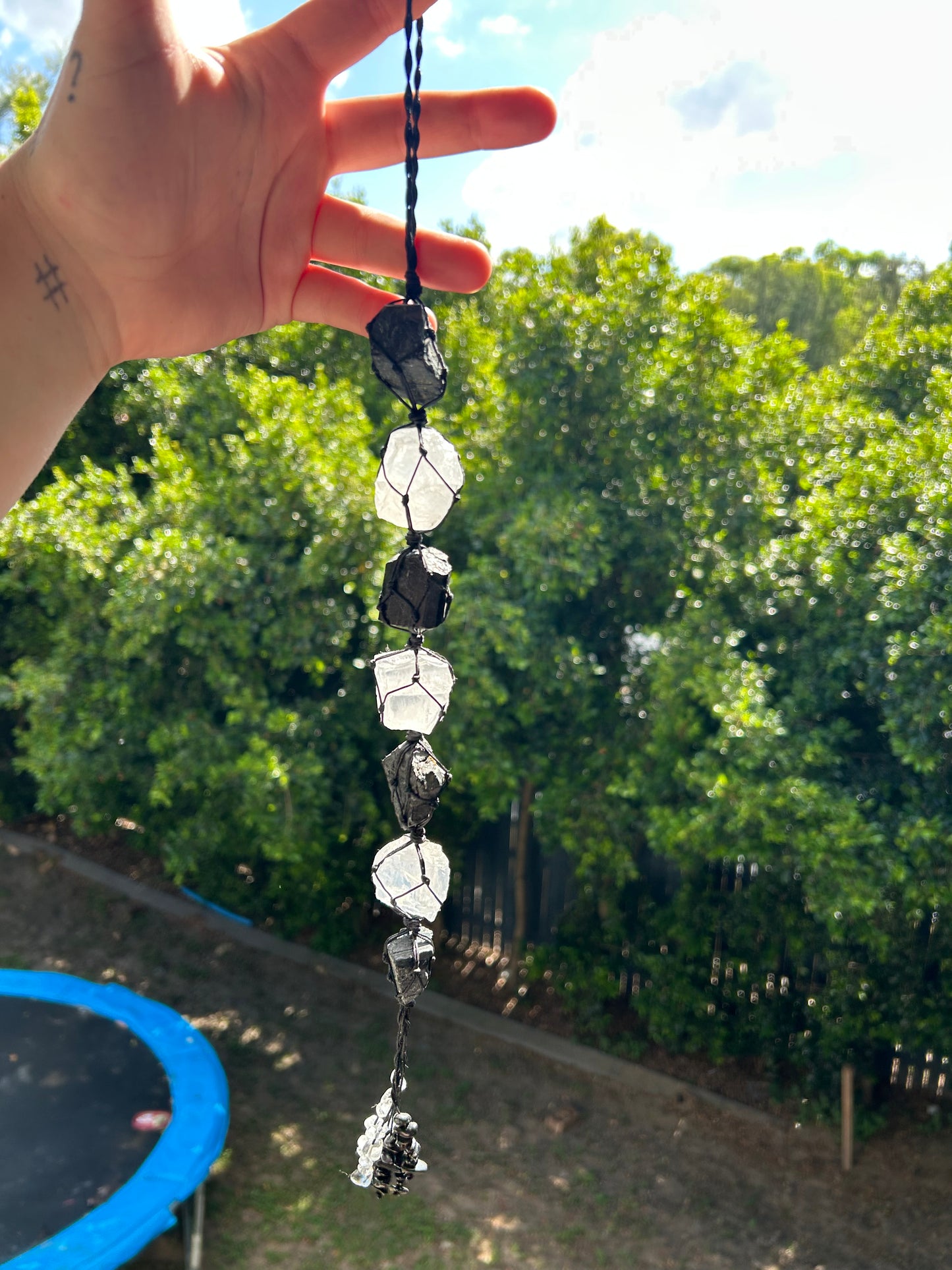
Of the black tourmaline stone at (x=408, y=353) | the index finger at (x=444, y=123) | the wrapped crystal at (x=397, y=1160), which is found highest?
the index finger at (x=444, y=123)

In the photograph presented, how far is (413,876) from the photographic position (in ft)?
4.20

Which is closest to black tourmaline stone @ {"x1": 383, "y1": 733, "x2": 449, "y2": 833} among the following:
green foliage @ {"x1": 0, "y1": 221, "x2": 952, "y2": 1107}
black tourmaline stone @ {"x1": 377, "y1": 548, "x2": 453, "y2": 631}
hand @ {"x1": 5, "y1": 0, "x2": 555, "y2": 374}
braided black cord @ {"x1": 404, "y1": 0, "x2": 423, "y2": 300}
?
black tourmaline stone @ {"x1": 377, "y1": 548, "x2": 453, "y2": 631}

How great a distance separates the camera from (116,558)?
17.1 ft

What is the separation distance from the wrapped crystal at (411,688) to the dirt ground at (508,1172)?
4257 mm

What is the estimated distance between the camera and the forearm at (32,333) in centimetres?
120

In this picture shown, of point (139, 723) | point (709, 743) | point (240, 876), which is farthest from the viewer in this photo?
point (240, 876)

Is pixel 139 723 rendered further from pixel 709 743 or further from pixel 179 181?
pixel 179 181

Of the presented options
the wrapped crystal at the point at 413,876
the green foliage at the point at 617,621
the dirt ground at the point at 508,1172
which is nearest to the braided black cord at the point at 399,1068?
the wrapped crystal at the point at 413,876

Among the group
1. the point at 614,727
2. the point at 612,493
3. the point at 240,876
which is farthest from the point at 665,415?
the point at 240,876

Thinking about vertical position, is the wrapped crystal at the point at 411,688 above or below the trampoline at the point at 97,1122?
above

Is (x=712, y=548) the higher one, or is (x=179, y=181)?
(x=712, y=548)

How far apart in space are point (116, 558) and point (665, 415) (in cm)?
328

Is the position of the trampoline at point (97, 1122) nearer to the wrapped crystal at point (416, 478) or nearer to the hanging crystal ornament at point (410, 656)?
the hanging crystal ornament at point (410, 656)

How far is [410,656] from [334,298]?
75 centimetres
